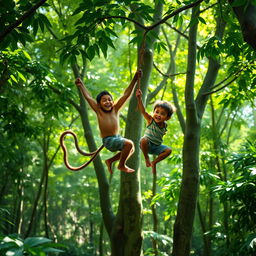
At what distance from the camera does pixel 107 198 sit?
15.9ft

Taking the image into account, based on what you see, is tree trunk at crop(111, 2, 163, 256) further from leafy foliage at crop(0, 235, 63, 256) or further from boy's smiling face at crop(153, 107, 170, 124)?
leafy foliage at crop(0, 235, 63, 256)

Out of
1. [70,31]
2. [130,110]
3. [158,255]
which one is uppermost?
[70,31]

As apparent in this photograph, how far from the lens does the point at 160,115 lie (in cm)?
347

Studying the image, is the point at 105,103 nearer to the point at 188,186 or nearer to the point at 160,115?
the point at 160,115

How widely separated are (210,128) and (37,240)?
6.53 metres

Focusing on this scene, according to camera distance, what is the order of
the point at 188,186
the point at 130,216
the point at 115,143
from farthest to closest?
the point at 130,216
the point at 188,186
the point at 115,143

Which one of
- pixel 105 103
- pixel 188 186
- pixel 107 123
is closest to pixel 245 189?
pixel 188 186

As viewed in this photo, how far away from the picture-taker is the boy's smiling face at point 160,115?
3.47m

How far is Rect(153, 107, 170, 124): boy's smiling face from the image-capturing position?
11.4 feet

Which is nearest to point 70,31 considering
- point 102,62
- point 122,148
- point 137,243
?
point 122,148

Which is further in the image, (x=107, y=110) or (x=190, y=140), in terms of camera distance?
(x=190, y=140)

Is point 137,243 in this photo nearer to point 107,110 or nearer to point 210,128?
point 107,110

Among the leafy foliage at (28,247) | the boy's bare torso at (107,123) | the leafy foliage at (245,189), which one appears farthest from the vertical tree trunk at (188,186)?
the leafy foliage at (28,247)

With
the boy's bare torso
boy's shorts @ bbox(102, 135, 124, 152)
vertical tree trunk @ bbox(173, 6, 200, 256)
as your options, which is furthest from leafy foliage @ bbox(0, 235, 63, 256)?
vertical tree trunk @ bbox(173, 6, 200, 256)
